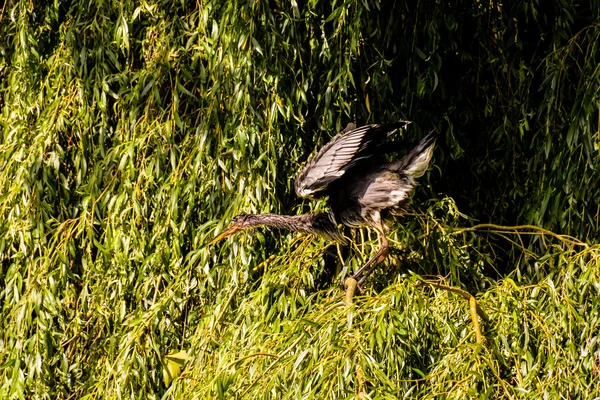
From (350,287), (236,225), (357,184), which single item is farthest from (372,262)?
(236,225)

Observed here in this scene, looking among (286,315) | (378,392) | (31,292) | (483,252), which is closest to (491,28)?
(483,252)

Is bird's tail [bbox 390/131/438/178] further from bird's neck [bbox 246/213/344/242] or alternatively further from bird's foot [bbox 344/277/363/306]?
bird's foot [bbox 344/277/363/306]

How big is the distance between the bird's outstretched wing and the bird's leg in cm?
30

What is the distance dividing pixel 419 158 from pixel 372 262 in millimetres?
409

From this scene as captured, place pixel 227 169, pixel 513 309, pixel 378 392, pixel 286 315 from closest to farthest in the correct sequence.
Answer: pixel 378 392
pixel 513 309
pixel 286 315
pixel 227 169

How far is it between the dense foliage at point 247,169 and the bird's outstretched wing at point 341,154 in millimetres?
166

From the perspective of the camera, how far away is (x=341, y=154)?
346 centimetres

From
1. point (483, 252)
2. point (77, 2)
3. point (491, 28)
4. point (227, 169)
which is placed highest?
point (77, 2)

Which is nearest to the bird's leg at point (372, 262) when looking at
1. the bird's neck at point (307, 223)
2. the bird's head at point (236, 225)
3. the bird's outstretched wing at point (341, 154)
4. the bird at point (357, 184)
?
the bird at point (357, 184)

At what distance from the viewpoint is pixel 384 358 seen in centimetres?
306

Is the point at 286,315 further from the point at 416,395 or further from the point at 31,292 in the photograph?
the point at 31,292

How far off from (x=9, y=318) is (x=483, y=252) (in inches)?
72.8

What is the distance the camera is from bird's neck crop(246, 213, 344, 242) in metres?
3.60

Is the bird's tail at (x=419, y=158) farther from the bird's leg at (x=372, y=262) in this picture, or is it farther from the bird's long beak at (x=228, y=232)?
the bird's long beak at (x=228, y=232)
